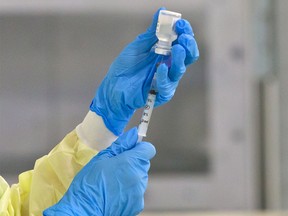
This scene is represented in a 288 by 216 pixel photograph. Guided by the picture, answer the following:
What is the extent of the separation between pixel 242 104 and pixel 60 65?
932mm

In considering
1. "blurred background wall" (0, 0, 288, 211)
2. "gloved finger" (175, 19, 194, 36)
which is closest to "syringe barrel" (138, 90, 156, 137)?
"gloved finger" (175, 19, 194, 36)

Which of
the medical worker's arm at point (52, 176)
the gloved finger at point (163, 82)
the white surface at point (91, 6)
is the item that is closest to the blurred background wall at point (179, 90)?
the white surface at point (91, 6)

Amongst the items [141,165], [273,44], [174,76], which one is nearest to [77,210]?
[141,165]

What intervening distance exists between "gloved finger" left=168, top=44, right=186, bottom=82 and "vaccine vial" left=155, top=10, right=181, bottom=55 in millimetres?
29

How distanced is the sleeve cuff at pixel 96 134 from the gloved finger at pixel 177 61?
18 centimetres

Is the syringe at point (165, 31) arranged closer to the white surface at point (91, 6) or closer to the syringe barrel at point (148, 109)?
the syringe barrel at point (148, 109)

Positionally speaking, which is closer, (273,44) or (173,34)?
(173,34)

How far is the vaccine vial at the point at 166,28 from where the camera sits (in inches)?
39.7

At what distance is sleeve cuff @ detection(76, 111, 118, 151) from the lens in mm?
1121

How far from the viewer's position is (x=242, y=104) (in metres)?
3.01

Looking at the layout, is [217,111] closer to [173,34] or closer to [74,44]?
[74,44]

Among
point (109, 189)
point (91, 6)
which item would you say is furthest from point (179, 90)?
point (109, 189)

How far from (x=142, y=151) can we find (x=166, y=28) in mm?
220

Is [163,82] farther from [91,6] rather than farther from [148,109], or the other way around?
[91,6]
